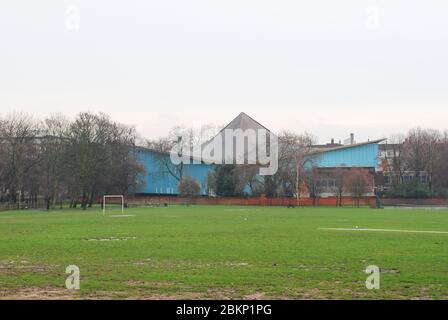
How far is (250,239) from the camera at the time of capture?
1197 inches

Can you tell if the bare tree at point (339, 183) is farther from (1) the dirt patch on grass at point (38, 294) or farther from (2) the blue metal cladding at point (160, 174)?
(1) the dirt patch on grass at point (38, 294)

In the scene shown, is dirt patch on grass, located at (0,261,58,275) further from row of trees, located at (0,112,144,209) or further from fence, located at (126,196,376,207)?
fence, located at (126,196,376,207)

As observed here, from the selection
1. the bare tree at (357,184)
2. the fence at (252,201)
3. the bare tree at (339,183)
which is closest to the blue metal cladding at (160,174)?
the fence at (252,201)

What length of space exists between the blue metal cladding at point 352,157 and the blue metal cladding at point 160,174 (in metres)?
24.3

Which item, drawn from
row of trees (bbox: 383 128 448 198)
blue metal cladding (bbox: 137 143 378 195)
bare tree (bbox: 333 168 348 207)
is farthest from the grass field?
blue metal cladding (bbox: 137 143 378 195)

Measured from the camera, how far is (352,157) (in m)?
127

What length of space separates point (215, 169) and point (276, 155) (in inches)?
520

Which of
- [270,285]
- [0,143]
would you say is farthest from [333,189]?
[270,285]

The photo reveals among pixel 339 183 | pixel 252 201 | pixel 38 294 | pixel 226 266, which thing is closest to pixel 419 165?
pixel 339 183

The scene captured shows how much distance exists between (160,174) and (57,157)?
42229mm

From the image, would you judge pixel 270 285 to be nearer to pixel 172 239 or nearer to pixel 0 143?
pixel 172 239
